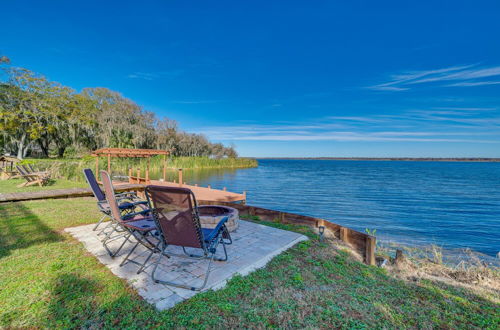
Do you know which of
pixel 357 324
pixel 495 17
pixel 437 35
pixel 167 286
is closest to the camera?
pixel 357 324

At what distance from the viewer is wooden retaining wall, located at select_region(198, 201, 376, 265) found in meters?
4.06

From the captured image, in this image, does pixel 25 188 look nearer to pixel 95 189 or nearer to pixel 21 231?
pixel 21 231

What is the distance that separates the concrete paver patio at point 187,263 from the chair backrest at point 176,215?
1.53ft

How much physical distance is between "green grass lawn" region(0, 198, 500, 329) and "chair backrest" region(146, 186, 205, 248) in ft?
1.91

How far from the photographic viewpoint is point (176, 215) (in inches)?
95.1

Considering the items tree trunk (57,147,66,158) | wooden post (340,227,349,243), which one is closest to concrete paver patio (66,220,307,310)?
wooden post (340,227,349,243)

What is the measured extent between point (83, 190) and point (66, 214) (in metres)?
3.07

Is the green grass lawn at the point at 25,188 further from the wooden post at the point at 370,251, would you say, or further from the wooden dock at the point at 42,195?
the wooden post at the point at 370,251

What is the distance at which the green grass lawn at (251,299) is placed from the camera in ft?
6.40

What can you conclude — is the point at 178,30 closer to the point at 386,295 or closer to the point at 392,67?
the point at 392,67

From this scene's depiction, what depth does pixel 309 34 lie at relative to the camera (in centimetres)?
1742

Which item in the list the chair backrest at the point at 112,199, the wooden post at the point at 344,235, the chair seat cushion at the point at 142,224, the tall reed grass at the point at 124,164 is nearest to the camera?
the chair seat cushion at the point at 142,224

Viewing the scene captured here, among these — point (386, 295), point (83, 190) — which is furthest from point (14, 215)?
point (386, 295)

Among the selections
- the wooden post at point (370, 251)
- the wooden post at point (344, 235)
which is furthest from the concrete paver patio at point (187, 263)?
the wooden post at point (370, 251)
